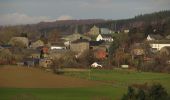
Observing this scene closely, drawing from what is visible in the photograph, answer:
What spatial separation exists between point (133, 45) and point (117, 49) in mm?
2673

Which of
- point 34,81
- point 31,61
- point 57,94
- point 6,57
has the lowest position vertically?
point 57,94

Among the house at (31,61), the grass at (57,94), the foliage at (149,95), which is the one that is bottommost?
the grass at (57,94)

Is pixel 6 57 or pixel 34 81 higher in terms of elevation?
pixel 6 57

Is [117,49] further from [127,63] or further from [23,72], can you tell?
[23,72]

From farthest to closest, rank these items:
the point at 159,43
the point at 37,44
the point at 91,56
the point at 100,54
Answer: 1. the point at 37,44
2. the point at 159,43
3. the point at 100,54
4. the point at 91,56

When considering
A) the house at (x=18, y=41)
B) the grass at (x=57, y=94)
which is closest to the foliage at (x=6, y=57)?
the house at (x=18, y=41)

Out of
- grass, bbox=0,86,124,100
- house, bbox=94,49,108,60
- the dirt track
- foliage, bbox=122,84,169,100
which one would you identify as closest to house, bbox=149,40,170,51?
house, bbox=94,49,108,60

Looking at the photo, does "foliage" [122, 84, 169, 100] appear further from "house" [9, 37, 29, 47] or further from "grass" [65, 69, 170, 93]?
"house" [9, 37, 29, 47]

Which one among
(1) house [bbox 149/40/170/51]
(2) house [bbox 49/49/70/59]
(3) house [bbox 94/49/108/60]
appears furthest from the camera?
(1) house [bbox 149/40/170/51]

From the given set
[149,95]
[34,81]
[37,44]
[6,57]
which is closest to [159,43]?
[37,44]

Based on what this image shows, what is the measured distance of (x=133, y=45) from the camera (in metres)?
56.2

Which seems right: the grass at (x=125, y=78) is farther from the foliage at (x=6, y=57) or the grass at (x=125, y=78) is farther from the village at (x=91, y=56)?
the foliage at (x=6, y=57)

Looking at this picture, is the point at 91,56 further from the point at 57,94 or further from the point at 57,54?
the point at 57,94

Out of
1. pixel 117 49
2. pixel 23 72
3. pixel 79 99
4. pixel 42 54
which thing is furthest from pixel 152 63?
pixel 79 99
